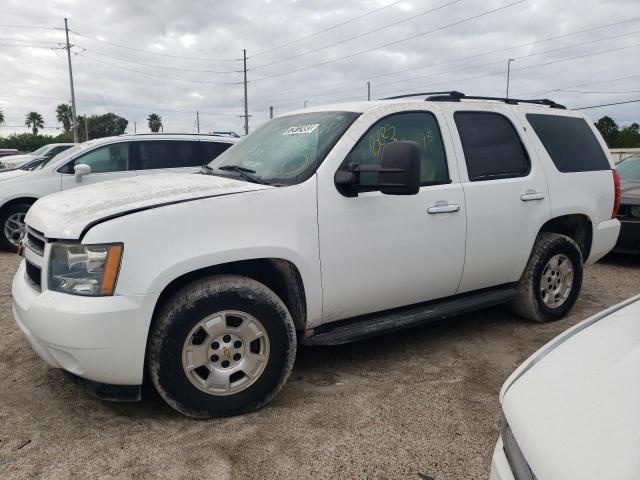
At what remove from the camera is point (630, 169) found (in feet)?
26.6

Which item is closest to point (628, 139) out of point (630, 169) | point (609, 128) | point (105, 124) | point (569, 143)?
point (609, 128)

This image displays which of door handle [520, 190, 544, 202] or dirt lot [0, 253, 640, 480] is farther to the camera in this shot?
door handle [520, 190, 544, 202]

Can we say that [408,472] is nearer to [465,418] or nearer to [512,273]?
[465,418]

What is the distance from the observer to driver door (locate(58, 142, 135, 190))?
7.95m

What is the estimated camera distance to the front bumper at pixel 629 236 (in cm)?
682

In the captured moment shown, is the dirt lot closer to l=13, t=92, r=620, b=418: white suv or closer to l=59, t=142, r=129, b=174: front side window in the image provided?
l=13, t=92, r=620, b=418: white suv

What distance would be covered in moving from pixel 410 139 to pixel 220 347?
1885mm

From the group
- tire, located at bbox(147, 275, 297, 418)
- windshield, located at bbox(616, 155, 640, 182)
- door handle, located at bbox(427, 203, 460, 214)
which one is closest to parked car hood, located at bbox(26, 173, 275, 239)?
tire, located at bbox(147, 275, 297, 418)

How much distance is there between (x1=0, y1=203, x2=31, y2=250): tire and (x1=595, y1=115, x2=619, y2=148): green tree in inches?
2359

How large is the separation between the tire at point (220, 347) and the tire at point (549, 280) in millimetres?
2342

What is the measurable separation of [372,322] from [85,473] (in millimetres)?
1813

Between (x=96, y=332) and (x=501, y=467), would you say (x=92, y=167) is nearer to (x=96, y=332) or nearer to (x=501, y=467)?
(x=96, y=332)

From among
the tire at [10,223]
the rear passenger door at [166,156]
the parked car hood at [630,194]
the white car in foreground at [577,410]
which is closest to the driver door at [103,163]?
the rear passenger door at [166,156]

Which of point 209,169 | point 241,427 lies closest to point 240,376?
point 241,427
